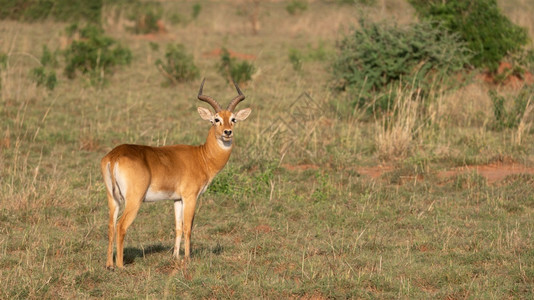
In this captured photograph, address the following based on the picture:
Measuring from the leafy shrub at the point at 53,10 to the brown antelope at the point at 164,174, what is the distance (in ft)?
69.0

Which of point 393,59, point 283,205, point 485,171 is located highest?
point 393,59

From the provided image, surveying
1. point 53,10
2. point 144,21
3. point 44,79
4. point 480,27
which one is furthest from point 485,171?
point 53,10

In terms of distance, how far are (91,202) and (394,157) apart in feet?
14.9

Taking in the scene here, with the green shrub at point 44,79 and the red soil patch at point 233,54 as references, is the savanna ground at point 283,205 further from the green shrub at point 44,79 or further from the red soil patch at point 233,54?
the red soil patch at point 233,54

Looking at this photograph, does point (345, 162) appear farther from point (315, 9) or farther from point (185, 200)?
point (315, 9)

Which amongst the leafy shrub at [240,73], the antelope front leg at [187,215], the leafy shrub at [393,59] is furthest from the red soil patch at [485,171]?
the leafy shrub at [240,73]

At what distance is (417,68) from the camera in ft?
44.5

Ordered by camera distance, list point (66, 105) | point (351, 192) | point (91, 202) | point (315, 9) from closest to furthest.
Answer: point (91, 202) < point (351, 192) < point (66, 105) < point (315, 9)

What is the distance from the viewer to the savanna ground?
5859 mm

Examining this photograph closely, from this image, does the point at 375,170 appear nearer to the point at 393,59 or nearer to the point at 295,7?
the point at 393,59

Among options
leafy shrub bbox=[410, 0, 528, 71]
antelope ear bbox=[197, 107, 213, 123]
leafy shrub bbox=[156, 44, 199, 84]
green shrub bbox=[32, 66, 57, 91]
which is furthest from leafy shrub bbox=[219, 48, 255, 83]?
antelope ear bbox=[197, 107, 213, 123]

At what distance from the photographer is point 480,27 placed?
16.8 m

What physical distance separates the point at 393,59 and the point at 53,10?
17697 millimetres

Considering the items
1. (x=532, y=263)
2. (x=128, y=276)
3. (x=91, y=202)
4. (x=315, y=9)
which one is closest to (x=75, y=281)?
(x=128, y=276)
